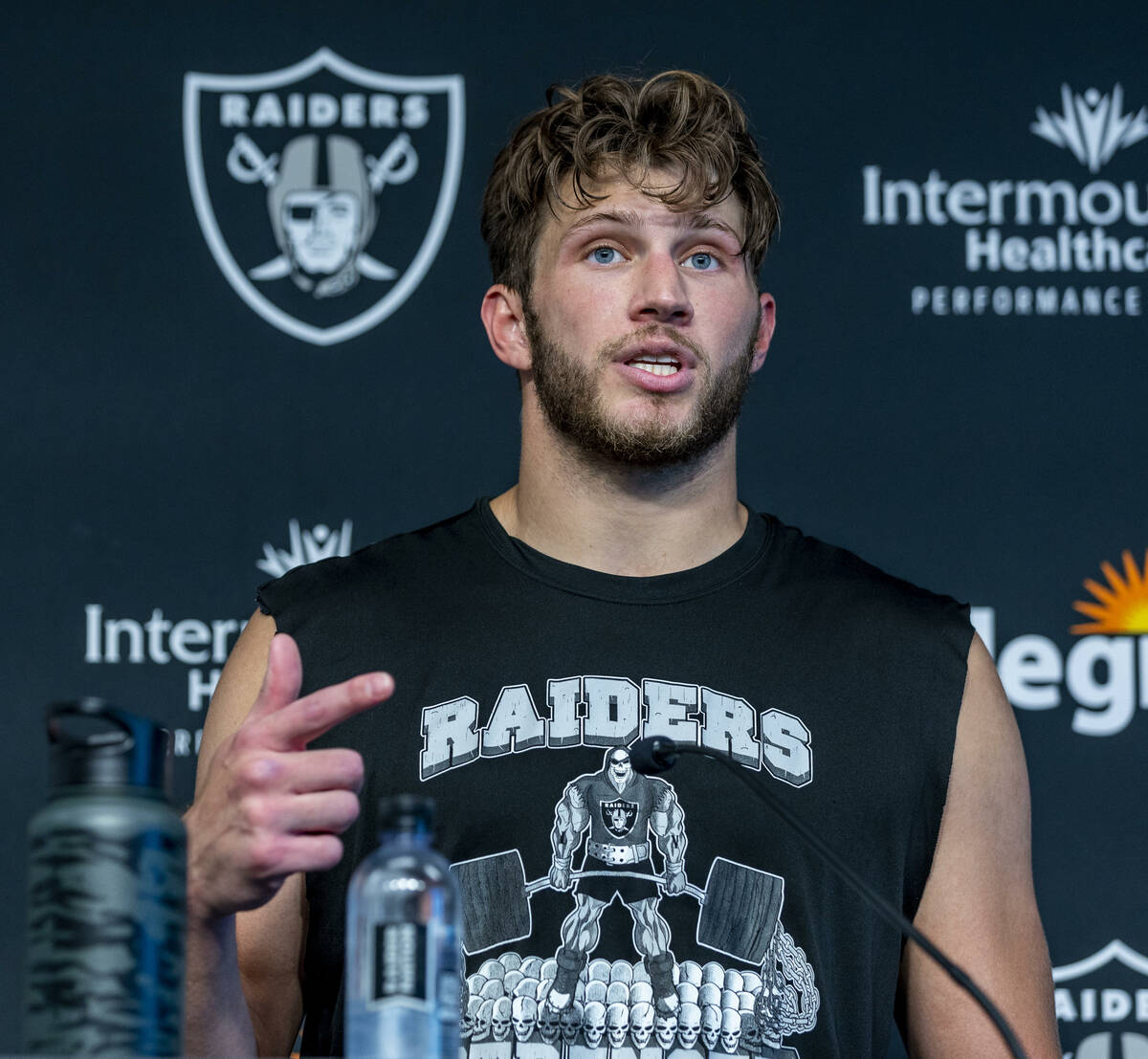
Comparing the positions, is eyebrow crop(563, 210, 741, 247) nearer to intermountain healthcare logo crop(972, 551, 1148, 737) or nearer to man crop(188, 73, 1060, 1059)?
man crop(188, 73, 1060, 1059)

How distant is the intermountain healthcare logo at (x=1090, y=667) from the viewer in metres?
2.10

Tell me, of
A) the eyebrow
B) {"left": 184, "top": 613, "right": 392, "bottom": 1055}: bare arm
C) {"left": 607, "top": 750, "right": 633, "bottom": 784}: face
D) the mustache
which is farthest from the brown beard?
Answer: {"left": 184, "top": 613, "right": 392, "bottom": 1055}: bare arm

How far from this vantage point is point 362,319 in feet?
7.22

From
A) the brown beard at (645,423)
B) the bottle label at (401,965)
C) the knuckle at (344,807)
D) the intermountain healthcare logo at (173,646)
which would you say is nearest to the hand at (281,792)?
the knuckle at (344,807)

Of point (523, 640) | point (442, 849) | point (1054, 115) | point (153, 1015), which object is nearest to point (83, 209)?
point (523, 640)

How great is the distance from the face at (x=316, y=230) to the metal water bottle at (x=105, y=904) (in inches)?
59.0

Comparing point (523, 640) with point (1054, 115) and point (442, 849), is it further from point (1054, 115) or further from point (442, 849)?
point (1054, 115)

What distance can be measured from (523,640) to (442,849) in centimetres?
23

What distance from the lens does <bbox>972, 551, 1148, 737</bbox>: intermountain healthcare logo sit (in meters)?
2.10

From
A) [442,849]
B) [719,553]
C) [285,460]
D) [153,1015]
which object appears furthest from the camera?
[285,460]

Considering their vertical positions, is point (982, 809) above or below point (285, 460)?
below

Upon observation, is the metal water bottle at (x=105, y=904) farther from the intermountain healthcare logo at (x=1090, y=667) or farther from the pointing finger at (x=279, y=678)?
the intermountain healthcare logo at (x=1090, y=667)

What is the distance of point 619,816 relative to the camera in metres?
1.49

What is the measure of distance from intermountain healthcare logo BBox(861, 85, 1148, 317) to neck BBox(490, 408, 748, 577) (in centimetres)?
66
